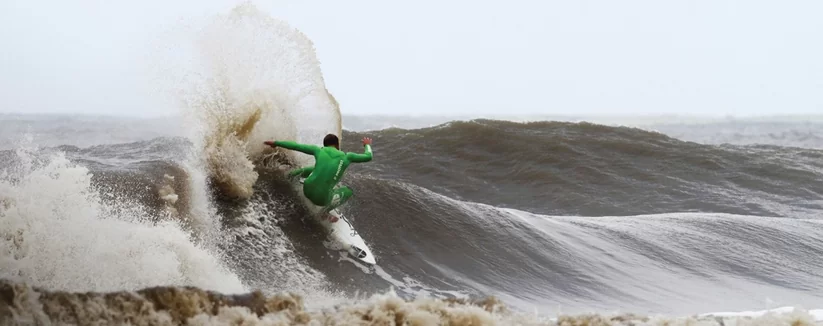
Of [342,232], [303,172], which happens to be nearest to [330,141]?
[303,172]

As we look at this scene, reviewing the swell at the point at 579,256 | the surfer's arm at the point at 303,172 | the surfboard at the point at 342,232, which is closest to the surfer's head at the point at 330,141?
the surfer's arm at the point at 303,172

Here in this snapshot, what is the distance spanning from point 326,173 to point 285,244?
26.2 inches

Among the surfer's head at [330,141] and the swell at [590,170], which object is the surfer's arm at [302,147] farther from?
the swell at [590,170]

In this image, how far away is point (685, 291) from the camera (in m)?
6.83

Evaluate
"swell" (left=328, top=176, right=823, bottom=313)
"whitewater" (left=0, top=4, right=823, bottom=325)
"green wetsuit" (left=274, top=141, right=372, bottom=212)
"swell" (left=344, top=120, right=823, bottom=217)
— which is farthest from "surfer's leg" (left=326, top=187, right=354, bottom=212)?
"swell" (left=344, top=120, right=823, bottom=217)

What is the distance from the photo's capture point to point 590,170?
14.5 metres

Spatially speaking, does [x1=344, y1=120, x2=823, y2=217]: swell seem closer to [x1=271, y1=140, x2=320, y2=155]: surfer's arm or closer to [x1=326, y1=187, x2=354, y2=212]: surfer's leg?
[x1=326, y1=187, x2=354, y2=212]: surfer's leg

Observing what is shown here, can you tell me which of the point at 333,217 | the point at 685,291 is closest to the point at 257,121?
the point at 333,217

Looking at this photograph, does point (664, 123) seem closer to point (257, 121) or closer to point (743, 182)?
point (743, 182)

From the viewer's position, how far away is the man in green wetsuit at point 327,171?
20.9ft

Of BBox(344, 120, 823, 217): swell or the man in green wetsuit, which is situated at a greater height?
the man in green wetsuit

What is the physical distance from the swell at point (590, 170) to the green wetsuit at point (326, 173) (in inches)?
241

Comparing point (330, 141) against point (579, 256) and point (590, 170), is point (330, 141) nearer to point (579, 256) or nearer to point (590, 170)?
point (579, 256)

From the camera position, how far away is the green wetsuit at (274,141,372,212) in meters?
6.38
